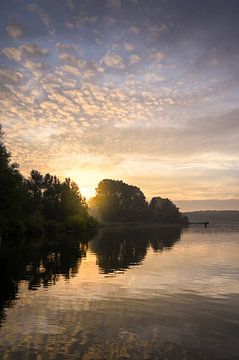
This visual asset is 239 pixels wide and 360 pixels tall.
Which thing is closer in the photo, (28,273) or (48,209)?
(28,273)

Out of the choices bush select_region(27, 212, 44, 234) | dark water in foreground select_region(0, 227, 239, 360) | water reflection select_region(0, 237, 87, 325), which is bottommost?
dark water in foreground select_region(0, 227, 239, 360)

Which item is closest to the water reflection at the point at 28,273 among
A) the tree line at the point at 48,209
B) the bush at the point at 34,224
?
the tree line at the point at 48,209

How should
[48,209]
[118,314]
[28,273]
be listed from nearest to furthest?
1. [118,314]
2. [28,273]
3. [48,209]

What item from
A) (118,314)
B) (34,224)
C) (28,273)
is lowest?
(118,314)

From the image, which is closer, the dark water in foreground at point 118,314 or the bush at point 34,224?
the dark water in foreground at point 118,314

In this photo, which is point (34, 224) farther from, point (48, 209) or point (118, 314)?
point (118, 314)

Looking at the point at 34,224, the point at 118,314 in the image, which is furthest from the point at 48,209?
the point at 118,314

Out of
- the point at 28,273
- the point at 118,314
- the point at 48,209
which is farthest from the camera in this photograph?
the point at 48,209

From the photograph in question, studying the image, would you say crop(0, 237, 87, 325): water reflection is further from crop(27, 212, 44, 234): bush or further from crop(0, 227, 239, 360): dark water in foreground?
crop(27, 212, 44, 234): bush

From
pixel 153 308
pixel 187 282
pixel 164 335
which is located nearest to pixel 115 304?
pixel 153 308

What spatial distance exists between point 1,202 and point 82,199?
111321mm

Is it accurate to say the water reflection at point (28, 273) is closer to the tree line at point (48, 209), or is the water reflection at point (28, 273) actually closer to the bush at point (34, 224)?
the tree line at point (48, 209)

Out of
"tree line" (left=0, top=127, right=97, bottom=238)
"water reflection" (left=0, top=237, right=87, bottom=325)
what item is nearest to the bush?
"tree line" (left=0, top=127, right=97, bottom=238)

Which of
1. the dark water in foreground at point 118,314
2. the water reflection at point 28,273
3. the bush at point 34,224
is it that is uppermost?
the bush at point 34,224
